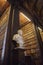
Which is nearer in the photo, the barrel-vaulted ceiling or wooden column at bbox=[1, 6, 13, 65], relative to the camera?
wooden column at bbox=[1, 6, 13, 65]

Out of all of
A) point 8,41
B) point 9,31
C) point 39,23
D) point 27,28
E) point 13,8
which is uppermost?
point 27,28

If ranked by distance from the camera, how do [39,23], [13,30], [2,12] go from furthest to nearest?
[2,12] → [39,23] → [13,30]

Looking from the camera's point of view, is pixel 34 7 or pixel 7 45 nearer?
pixel 7 45

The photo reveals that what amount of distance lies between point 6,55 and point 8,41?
0.91 ft

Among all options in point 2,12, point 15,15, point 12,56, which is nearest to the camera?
point 12,56

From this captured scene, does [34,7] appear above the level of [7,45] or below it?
above

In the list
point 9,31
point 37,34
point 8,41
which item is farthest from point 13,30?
point 37,34

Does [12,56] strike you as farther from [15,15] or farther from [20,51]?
[15,15]

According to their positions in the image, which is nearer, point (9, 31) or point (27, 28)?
point (9, 31)

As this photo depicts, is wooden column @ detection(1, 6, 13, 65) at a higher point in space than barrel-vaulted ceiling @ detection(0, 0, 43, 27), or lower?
lower

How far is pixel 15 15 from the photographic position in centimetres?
271

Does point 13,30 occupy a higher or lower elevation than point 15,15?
lower

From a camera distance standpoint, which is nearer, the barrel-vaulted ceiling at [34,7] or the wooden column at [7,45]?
the wooden column at [7,45]

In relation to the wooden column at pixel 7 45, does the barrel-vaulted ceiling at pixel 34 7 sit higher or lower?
higher
